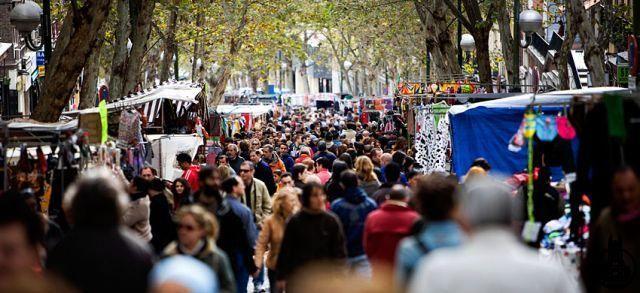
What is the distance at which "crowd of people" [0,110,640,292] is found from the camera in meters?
5.14

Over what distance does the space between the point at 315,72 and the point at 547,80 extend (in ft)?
317

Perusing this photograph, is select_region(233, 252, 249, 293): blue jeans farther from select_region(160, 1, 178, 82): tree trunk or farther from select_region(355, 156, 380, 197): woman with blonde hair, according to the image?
select_region(160, 1, 178, 82): tree trunk

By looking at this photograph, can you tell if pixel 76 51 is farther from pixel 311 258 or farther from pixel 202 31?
pixel 202 31

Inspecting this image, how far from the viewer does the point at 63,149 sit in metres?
11.8

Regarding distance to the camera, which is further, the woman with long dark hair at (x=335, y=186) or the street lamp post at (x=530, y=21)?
the street lamp post at (x=530, y=21)

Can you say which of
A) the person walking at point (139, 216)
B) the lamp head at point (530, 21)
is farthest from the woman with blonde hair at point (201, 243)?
the lamp head at point (530, 21)

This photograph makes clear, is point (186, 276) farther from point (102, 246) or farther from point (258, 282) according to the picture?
point (258, 282)

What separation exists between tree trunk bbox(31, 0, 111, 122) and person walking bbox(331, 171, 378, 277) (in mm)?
6323

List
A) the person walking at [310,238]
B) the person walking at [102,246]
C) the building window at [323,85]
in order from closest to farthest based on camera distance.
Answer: the person walking at [102,246] → the person walking at [310,238] → the building window at [323,85]

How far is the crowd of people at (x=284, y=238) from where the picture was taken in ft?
16.9

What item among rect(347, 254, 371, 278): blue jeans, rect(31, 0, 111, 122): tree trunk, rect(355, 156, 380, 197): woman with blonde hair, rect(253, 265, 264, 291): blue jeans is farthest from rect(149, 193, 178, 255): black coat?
rect(31, 0, 111, 122): tree trunk

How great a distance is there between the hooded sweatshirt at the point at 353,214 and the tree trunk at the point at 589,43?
37.3ft

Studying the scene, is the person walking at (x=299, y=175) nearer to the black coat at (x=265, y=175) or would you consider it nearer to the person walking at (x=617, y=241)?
the black coat at (x=265, y=175)

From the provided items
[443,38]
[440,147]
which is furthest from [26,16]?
[443,38]
